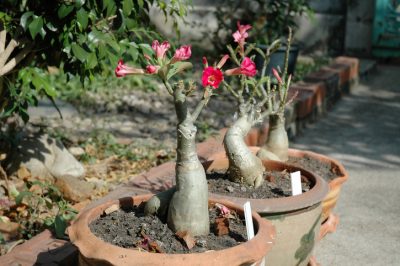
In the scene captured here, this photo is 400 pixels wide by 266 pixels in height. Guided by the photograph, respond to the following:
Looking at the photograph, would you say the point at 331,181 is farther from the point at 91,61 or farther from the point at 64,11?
the point at 64,11

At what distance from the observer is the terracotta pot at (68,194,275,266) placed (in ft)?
6.97

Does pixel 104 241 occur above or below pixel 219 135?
above

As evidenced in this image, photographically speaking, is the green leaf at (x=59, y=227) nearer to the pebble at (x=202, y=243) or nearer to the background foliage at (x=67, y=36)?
the background foliage at (x=67, y=36)

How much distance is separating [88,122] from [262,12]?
3605mm

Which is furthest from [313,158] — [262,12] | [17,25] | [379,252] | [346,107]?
[262,12]

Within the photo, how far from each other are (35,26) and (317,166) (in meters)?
1.83

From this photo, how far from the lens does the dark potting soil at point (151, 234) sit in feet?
7.71

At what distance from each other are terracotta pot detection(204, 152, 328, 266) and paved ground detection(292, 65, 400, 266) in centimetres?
66

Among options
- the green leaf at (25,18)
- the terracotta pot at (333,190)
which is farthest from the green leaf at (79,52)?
the terracotta pot at (333,190)

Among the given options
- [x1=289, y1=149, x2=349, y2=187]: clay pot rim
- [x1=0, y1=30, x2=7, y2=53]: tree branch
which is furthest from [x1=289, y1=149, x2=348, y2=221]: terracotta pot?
[x1=0, y1=30, x2=7, y2=53]: tree branch

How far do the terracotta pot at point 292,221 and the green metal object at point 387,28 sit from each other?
7315 mm

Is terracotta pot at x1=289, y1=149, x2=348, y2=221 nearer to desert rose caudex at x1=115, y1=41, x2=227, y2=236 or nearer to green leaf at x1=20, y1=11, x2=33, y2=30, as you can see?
desert rose caudex at x1=115, y1=41, x2=227, y2=236

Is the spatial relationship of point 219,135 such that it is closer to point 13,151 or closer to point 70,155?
point 70,155

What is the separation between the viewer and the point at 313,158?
3961 mm
